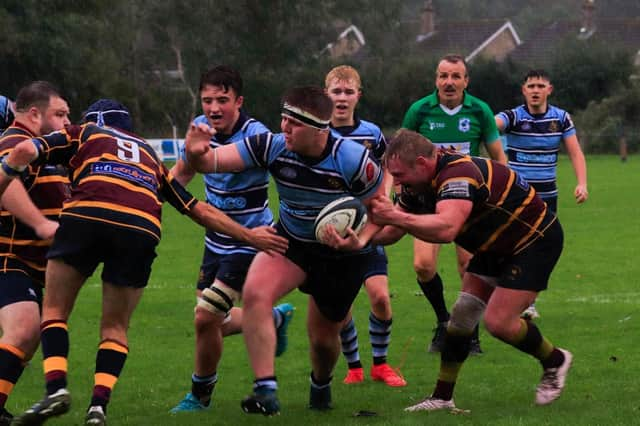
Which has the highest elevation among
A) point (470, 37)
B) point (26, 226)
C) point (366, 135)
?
point (470, 37)

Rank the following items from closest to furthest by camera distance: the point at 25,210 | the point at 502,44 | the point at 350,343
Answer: the point at 25,210 → the point at 350,343 → the point at 502,44

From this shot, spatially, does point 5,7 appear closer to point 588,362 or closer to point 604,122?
point 604,122

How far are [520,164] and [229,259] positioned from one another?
18.0 feet

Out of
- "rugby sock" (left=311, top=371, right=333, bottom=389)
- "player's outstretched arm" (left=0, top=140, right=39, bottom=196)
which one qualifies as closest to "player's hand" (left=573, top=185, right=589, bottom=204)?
"rugby sock" (left=311, top=371, right=333, bottom=389)

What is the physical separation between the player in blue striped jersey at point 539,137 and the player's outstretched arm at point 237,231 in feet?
19.0

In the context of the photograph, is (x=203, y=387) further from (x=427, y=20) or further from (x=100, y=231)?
(x=427, y=20)

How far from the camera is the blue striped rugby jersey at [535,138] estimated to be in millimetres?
12586

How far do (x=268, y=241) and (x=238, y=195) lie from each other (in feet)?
3.41

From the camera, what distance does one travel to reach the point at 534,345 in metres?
7.77

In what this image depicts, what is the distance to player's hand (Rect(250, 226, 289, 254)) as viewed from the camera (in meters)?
7.21

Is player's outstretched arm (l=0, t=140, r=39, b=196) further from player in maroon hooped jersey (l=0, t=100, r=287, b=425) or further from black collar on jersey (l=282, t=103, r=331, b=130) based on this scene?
black collar on jersey (l=282, t=103, r=331, b=130)

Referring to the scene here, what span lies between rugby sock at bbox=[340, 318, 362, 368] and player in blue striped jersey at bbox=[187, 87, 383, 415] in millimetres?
1397

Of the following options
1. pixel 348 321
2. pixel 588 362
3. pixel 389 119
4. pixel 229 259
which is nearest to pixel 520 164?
pixel 588 362

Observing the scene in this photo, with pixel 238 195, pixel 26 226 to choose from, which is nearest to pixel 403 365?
pixel 238 195
